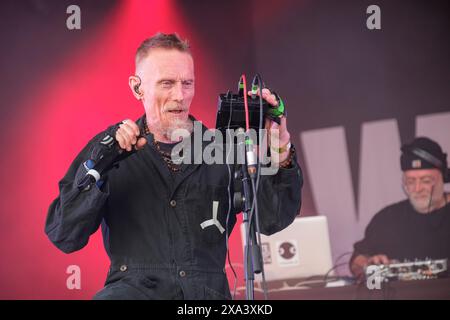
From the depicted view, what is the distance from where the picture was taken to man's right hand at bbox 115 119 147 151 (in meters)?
2.61

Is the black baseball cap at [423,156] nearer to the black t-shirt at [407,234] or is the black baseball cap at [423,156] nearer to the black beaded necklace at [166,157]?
the black t-shirt at [407,234]

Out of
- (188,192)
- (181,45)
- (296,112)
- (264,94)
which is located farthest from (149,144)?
(296,112)

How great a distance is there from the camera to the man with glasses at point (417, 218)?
6.29 m

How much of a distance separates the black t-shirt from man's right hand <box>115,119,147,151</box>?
13.3 feet

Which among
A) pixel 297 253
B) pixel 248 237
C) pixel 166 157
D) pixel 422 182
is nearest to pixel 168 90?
pixel 166 157

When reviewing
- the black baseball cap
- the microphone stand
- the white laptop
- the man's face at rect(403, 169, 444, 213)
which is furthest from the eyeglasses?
the microphone stand

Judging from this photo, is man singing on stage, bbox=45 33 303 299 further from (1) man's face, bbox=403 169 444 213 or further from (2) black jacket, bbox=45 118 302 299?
(1) man's face, bbox=403 169 444 213

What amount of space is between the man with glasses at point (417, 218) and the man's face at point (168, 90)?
3.63 meters

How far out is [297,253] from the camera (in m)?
4.72

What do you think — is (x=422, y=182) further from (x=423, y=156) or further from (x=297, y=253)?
(x=297, y=253)

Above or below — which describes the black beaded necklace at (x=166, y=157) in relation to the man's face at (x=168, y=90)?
below

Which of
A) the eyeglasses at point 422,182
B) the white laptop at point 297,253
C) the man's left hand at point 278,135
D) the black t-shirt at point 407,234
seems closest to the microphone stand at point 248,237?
the man's left hand at point 278,135

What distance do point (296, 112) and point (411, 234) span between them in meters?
1.58
